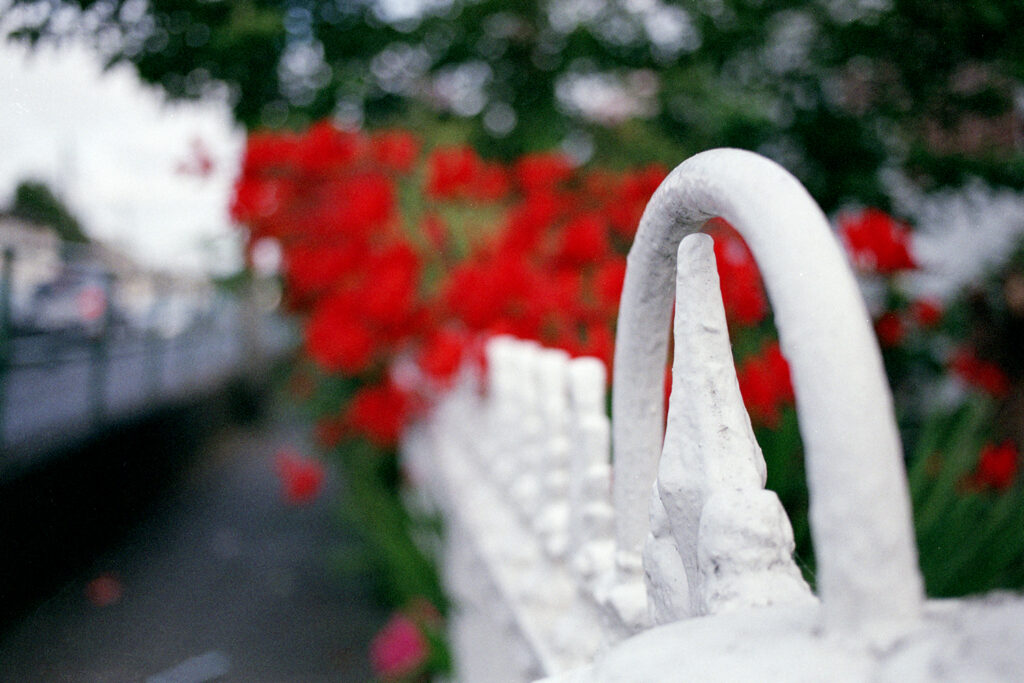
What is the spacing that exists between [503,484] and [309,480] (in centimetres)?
173

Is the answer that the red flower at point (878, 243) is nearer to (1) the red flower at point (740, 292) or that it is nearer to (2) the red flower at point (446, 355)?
(1) the red flower at point (740, 292)

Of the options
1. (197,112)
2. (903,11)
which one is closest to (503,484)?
(197,112)

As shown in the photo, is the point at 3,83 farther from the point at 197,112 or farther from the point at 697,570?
the point at 697,570

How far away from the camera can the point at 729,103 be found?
2035 mm

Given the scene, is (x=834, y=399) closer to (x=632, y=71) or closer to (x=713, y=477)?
(x=713, y=477)

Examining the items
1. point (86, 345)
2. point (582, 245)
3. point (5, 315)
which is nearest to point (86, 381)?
point (86, 345)

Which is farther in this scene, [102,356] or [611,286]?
[102,356]

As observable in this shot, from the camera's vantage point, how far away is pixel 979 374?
201 cm

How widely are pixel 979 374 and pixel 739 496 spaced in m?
1.83

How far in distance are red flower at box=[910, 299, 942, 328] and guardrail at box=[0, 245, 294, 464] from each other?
1.84 m

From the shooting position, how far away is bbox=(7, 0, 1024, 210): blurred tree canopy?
1.01 m

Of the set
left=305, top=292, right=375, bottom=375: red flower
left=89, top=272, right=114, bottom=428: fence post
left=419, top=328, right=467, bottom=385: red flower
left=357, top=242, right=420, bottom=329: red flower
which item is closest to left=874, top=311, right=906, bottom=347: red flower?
left=419, top=328, right=467, bottom=385: red flower

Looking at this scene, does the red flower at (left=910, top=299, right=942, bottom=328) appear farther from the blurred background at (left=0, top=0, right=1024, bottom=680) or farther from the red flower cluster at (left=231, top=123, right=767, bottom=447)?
the red flower cluster at (left=231, top=123, right=767, bottom=447)

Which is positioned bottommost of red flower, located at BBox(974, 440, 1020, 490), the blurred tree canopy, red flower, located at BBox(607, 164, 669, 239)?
red flower, located at BBox(974, 440, 1020, 490)
